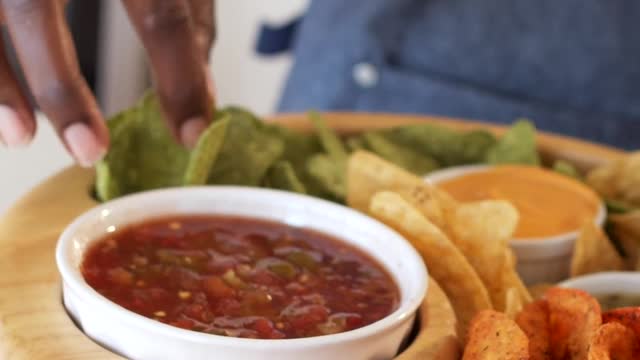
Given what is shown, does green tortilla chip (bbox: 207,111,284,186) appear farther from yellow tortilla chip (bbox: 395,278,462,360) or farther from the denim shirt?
the denim shirt

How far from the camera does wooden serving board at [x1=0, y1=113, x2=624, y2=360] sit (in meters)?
0.81

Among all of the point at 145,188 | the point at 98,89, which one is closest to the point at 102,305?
the point at 145,188

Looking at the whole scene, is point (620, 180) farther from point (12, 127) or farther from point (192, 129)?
point (12, 127)

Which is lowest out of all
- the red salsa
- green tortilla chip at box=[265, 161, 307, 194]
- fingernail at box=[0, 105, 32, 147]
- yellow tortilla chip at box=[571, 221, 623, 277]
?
yellow tortilla chip at box=[571, 221, 623, 277]

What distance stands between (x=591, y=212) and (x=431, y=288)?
0.41 m

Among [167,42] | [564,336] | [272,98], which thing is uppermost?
[167,42]

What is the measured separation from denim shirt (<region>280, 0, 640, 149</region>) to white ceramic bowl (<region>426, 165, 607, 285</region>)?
71 cm

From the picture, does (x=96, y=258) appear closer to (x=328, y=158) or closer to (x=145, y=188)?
(x=145, y=188)

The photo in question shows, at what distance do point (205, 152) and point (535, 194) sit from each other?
449 millimetres

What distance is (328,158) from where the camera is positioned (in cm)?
129

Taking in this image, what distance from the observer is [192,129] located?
110 centimetres

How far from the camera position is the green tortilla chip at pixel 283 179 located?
A: 119 cm

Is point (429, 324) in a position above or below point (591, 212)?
above

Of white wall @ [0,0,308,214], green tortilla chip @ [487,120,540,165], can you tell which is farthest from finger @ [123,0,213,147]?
white wall @ [0,0,308,214]
